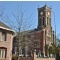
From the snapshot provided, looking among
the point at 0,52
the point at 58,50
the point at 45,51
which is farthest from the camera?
the point at 45,51

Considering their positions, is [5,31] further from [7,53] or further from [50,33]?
[50,33]

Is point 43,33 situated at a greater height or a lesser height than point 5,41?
greater

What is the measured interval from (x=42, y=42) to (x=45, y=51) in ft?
2.76

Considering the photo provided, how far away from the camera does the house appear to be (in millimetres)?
10617

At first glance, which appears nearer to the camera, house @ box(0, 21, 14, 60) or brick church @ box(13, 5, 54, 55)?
house @ box(0, 21, 14, 60)

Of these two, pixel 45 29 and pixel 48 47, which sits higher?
pixel 45 29

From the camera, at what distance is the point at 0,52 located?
1059 cm

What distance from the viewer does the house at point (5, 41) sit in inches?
418

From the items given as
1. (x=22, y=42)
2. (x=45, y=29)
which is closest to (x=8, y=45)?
(x=22, y=42)

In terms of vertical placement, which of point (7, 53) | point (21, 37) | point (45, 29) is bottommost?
point (7, 53)

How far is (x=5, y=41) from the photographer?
10.9 metres

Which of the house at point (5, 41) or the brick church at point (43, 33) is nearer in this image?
the house at point (5, 41)

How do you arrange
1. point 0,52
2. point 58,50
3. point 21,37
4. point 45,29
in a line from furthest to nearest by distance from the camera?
point 45,29 < point 58,50 < point 0,52 < point 21,37

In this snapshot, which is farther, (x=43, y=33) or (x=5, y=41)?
(x=43, y=33)
